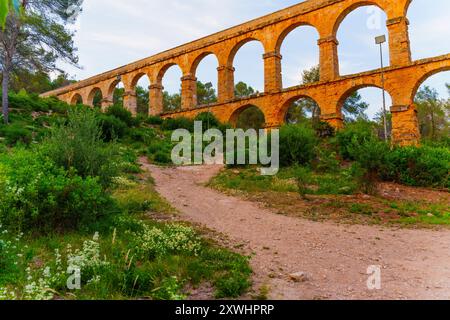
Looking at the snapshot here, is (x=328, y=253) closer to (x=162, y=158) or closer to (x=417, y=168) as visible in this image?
(x=417, y=168)

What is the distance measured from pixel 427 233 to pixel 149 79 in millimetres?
25843

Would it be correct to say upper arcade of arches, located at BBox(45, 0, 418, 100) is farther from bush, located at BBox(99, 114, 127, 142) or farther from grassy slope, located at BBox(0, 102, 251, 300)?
grassy slope, located at BBox(0, 102, 251, 300)

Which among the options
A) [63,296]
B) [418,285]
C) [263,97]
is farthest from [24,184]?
[263,97]

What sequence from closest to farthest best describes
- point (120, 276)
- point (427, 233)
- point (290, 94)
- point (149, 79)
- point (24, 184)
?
1. point (120, 276)
2. point (24, 184)
3. point (427, 233)
4. point (290, 94)
5. point (149, 79)

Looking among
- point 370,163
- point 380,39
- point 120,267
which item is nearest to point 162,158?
point 370,163

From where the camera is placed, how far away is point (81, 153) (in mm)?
5836

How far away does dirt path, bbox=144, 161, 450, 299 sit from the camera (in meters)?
3.43

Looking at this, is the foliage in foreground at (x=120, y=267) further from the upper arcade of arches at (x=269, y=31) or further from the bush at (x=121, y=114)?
the upper arcade of arches at (x=269, y=31)

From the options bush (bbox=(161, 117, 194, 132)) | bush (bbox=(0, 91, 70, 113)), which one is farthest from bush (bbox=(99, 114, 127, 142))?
bush (bbox=(161, 117, 194, 132))

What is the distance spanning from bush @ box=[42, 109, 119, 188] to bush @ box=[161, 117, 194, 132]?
15074mm

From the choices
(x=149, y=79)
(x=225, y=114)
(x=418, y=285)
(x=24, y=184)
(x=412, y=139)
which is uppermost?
(x=149, y=79)

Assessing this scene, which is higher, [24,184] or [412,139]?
[412,139]

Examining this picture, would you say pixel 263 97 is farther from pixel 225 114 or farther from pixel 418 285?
pixel 418 285

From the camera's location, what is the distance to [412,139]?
17.1 meters
